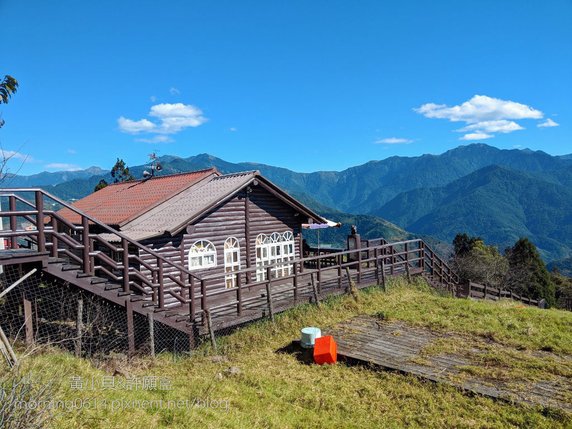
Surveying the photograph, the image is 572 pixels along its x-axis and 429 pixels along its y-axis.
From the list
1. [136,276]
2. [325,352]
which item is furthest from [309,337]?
[136,276]

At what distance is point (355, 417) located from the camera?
20.2 ft

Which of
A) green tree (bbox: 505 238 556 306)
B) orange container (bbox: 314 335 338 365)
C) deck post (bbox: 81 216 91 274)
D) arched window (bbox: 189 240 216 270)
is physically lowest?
green tree (bbox: 505 238 556 306)

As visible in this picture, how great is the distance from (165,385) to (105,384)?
1002 millimetres

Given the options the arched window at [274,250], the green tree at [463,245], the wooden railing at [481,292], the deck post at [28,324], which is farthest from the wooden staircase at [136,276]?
the green tree at [463,245]

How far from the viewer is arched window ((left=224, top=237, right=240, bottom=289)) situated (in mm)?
14742

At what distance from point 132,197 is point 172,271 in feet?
18.6

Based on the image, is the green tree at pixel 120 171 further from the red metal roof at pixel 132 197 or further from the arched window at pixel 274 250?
the arched window at pixel 274 250

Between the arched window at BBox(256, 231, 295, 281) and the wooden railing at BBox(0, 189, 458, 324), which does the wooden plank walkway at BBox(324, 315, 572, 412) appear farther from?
the arched window at BBox(256, 231, 295, 281)

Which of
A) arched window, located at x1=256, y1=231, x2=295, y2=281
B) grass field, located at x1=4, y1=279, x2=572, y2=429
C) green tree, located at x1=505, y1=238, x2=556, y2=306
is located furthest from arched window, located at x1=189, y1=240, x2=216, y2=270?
green tree, located at x1=505, y1=238, x2=556, y2=306

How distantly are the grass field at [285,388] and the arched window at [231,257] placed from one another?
4638 mm

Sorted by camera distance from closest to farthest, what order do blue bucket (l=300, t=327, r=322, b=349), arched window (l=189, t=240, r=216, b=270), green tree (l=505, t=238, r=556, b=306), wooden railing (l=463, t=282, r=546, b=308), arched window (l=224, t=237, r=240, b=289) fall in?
1. blue bucket (l=300, t=327, r=322, b=349)
2. arched window (l=189, t=240, r=216, b=270)
3. arched window (l=224, t=237, r=240, b=289)
4. wooden railing (l=463, t=282, r=546, b=308)
5. green tree (l=505, t=238, r=556, b=306)

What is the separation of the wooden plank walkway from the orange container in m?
0.26

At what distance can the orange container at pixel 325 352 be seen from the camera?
8320mm

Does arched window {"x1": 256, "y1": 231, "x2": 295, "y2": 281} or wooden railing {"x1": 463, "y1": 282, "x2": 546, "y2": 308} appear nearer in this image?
arched window {"x1": 256, "y1": 231, "x2": 295, "y2": 281}
